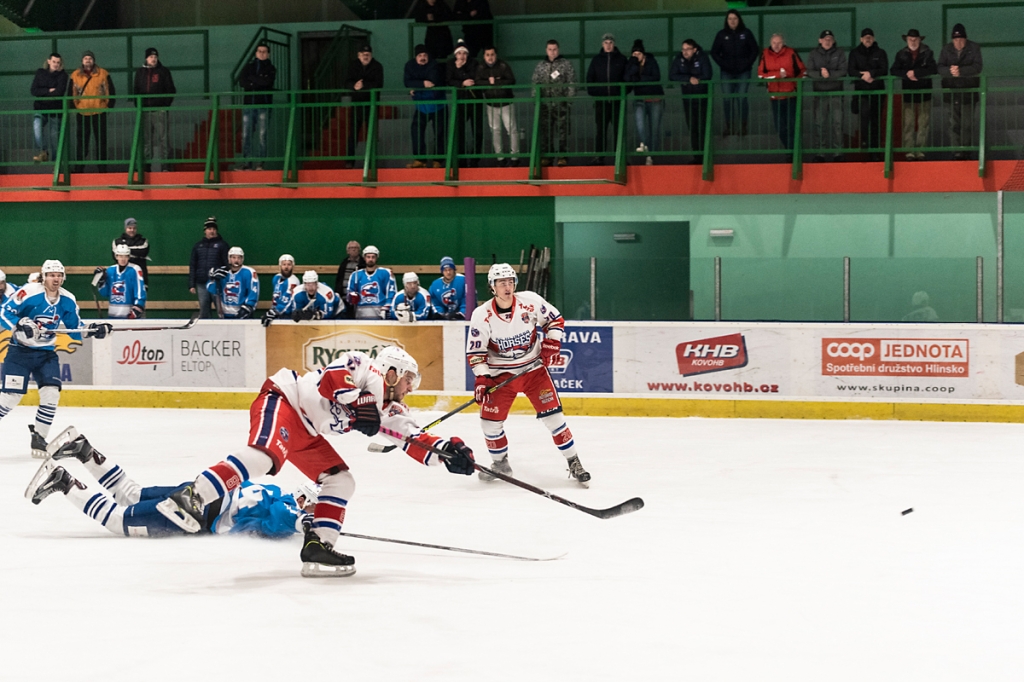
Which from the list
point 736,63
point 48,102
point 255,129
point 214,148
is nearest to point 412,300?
point 255,129

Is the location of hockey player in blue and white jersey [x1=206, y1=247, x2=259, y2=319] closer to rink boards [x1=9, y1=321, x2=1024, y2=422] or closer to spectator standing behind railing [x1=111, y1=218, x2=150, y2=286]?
rink boards [x1=9, y1=321, x2=1024, y2=422]

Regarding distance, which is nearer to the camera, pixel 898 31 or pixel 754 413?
pixel 754 413

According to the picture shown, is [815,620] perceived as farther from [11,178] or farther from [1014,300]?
[11,178]

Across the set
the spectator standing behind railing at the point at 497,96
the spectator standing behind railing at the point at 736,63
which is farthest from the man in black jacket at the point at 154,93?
the spectator standing behind railing at the point at 736,63

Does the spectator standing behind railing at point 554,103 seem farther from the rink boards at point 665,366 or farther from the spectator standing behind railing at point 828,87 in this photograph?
the rink boards at point 665,366

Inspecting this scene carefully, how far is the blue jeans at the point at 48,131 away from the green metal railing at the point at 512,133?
26mm

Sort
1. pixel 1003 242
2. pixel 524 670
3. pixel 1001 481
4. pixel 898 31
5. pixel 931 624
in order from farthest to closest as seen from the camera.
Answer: pixel 898 31, pixel 1003 242, pixel 1001 481, pixel 931 624, pixel 524 670

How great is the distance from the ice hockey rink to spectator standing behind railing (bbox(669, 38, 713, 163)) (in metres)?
7.76

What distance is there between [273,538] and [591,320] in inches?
310

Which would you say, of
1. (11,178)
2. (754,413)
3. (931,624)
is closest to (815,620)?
(931,624)

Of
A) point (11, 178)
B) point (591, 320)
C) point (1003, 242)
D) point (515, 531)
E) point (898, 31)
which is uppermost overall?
point (898, 31)

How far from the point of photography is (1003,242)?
14219 mm

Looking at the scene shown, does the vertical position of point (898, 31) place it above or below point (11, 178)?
above

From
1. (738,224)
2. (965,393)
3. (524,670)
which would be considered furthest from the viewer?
(738,224)
